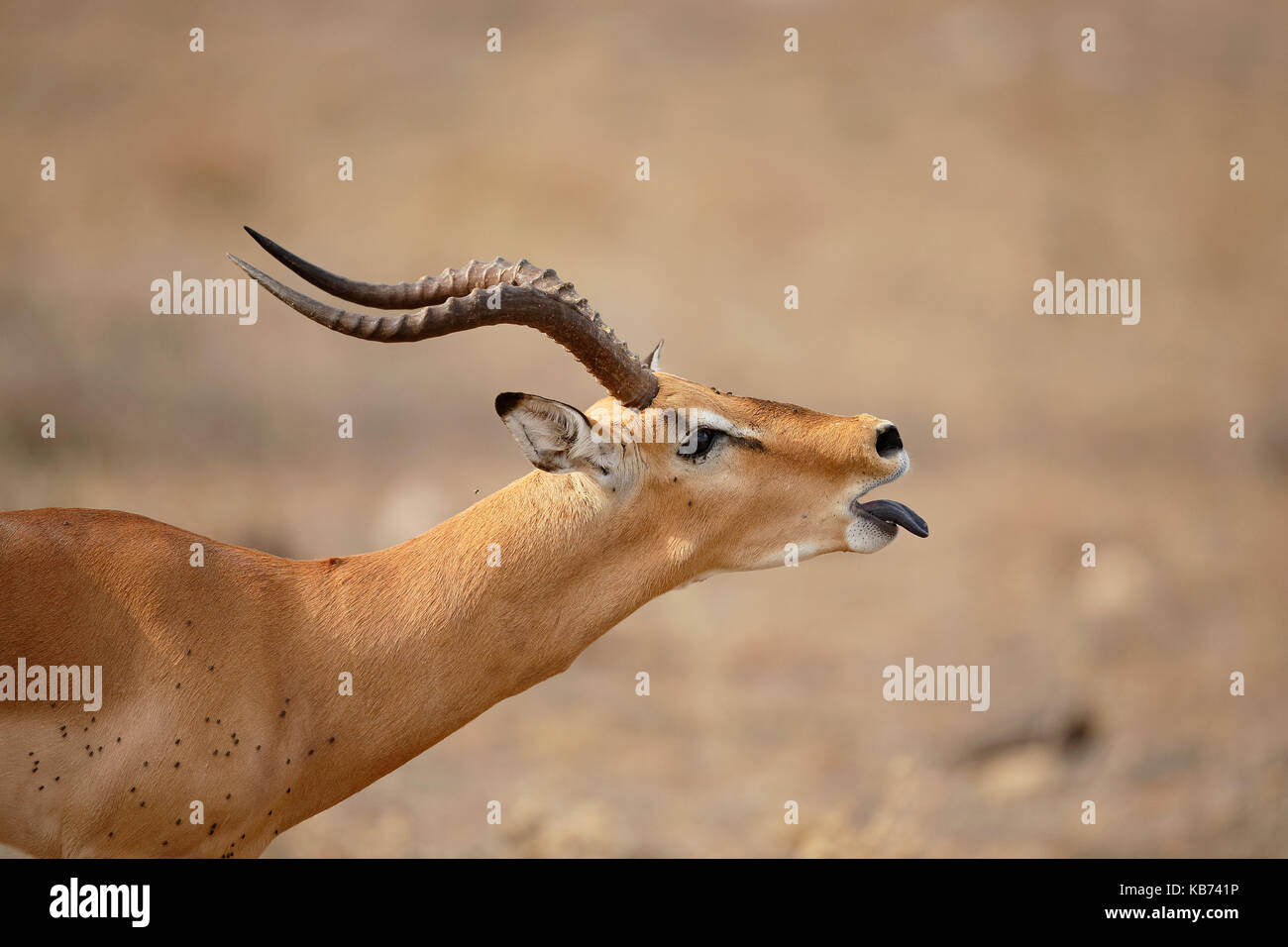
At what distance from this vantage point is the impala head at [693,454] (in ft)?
14.4

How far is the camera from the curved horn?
4082 millimetres

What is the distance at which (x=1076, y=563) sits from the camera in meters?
13.0

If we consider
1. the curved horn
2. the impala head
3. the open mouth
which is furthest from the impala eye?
the open mouth

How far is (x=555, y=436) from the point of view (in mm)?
4379

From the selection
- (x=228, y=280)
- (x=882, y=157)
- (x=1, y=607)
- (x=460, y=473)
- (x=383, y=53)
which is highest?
(x=383, y=53)

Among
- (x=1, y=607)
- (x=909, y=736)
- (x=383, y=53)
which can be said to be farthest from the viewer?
(x=383, y=53)

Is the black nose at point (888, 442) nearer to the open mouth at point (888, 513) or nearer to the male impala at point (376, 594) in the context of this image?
the male impala at point (376, 594)

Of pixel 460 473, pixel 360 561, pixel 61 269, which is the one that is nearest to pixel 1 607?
pixel 360 561

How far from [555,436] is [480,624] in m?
0.76

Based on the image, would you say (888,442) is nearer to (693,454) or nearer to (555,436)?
(693,454)

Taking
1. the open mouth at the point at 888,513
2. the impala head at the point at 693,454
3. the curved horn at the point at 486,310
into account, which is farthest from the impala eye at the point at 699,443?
the open mouth at the point at 888,513

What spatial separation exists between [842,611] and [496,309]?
29.7ft

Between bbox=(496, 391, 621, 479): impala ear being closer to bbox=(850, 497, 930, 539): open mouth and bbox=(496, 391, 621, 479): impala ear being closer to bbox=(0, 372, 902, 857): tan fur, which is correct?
bbox=(0, 372, 902, 857): tan fur
